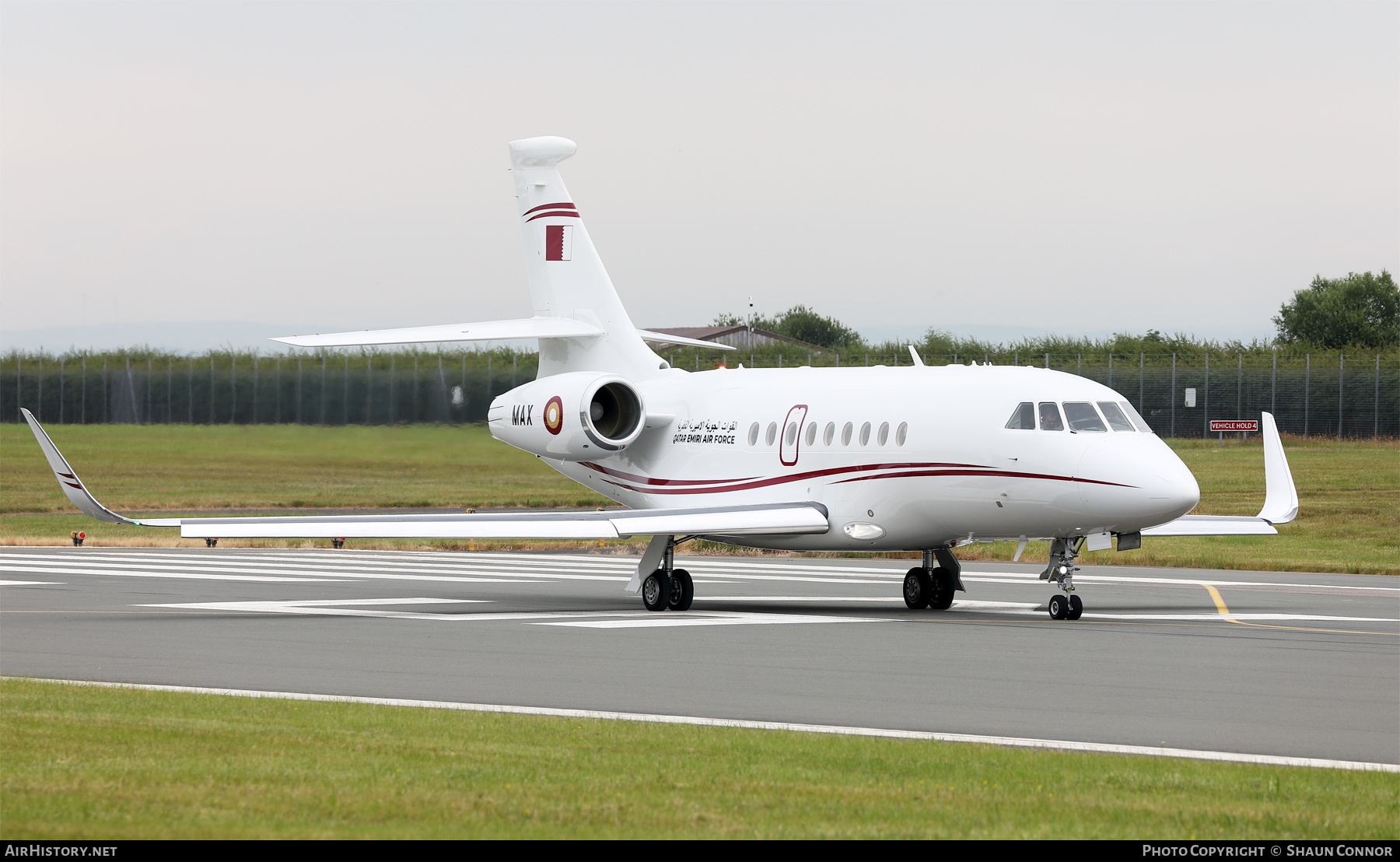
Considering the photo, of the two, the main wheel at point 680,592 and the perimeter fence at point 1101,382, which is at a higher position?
the perimeter fence at point 1101,382

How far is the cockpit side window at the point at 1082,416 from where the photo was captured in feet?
67.1

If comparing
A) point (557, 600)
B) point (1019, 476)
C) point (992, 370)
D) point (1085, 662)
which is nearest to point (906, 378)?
point (992, 370)

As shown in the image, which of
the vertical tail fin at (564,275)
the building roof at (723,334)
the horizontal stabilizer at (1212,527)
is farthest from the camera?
the building roof at (723,334)

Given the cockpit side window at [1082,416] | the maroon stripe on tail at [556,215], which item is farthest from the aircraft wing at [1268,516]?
the maroon stripe on tail at [556,215]

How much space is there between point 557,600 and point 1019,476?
7263 mm

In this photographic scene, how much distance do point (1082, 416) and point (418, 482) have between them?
3771 cm

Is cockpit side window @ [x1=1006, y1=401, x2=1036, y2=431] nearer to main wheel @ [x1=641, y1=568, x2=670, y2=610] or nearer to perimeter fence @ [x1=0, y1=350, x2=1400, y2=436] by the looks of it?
main wheel @ [x1=641, y1=568, x2=670, y2=610]

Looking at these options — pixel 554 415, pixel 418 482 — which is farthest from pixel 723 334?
pixel 554 415

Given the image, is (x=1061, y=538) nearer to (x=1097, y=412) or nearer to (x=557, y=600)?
(x=1097, y=412)

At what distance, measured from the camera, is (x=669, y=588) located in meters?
22.5

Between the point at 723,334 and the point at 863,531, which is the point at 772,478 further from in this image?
the point at 723,334

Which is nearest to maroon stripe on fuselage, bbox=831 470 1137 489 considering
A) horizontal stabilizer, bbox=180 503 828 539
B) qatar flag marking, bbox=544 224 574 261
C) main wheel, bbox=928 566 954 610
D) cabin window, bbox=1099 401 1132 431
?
cabin window, bbox=1099 401 1132 431

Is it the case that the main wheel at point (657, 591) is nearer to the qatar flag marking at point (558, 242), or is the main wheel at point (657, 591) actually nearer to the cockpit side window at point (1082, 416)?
the cockpit side window at point (1082, 416)

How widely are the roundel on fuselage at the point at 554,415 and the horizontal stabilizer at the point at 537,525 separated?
3182mm
